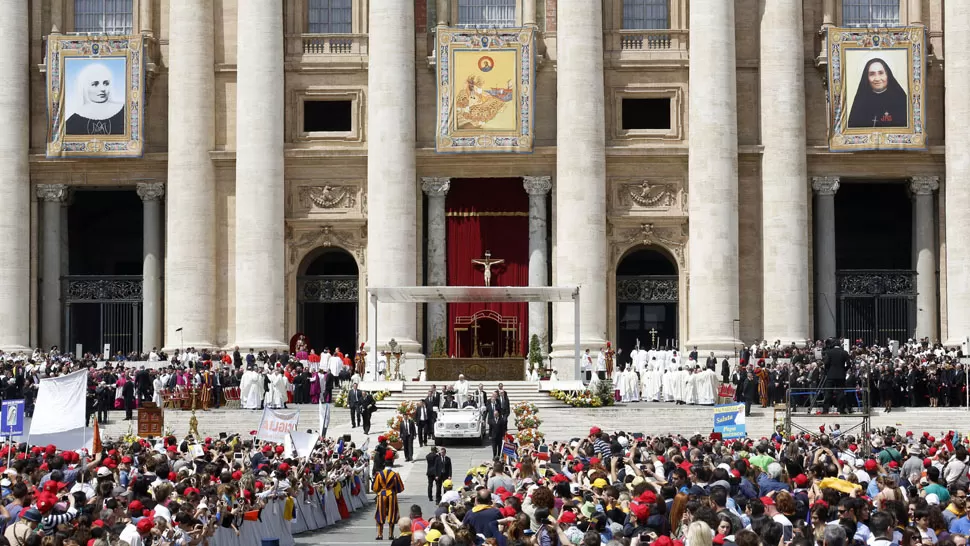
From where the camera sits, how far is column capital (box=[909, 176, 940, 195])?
62.9 meters

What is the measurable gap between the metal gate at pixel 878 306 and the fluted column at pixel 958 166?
1662mm

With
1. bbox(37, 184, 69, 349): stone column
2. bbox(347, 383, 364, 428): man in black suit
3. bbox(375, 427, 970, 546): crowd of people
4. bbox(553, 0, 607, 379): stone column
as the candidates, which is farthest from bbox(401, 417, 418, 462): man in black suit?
bbox(37, 184, 69, 349): stone column

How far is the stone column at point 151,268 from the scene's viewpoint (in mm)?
62656

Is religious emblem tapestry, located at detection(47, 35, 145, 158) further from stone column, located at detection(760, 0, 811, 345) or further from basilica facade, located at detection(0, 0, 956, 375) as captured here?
stone column, located at detection(760, 0, 811, 345)

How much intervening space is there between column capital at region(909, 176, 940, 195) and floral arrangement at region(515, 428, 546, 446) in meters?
25.8

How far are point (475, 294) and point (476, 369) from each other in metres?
2.42

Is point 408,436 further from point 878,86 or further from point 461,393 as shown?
point 878,86

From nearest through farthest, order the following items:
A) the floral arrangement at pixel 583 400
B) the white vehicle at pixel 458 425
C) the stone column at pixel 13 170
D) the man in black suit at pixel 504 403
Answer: the man in black suit at pixel 504 403, the white vehicle at pixel 458 425, the floral arrangement at pixel 583 400, the stone column at pixel 13 170

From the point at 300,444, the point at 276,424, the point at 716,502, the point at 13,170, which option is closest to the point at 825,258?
the point at 13,170

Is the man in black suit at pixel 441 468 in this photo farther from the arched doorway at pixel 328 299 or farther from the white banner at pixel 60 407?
the arched doorway at pixel 328 299

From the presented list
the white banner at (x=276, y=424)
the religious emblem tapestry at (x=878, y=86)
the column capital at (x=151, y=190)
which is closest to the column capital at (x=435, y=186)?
the column capital at (x=151, y=190)

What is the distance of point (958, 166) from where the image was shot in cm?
6122

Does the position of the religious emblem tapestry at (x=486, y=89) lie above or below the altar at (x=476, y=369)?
above

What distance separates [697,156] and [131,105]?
818 inches
